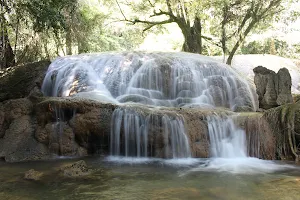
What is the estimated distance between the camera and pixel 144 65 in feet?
37.2

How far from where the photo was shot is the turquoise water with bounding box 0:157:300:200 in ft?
14.9

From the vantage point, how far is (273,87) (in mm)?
A: 8773

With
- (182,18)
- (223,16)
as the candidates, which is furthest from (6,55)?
(182,18)

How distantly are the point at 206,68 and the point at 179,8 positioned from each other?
22.5ft

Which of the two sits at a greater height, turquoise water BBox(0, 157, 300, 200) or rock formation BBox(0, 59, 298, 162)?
rock formation BBox(0, 59, 298, 162)

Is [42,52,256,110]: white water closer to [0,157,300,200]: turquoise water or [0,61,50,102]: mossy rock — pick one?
[0,61,50,102]: mossy rock

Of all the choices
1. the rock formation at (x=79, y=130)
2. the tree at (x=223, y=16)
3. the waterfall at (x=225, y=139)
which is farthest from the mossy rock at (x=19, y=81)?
the tree at (x=223, y=16)

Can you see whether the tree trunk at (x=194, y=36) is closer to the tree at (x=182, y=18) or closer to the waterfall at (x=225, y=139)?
the tree at (x=182, y=18)

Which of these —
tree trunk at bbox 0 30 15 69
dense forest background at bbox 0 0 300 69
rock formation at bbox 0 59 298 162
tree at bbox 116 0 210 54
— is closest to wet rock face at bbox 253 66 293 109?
rock formation at bbox 0 59 298 162

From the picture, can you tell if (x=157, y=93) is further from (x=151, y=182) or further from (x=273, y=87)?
(x=151, y=182)

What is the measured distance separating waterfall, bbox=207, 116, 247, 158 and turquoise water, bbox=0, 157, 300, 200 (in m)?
1.00

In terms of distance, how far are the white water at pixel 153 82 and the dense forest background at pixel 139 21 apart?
1.65 meters

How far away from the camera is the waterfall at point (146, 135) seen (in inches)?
289

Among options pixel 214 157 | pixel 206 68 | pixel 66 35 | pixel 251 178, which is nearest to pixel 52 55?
pixel 66 35
